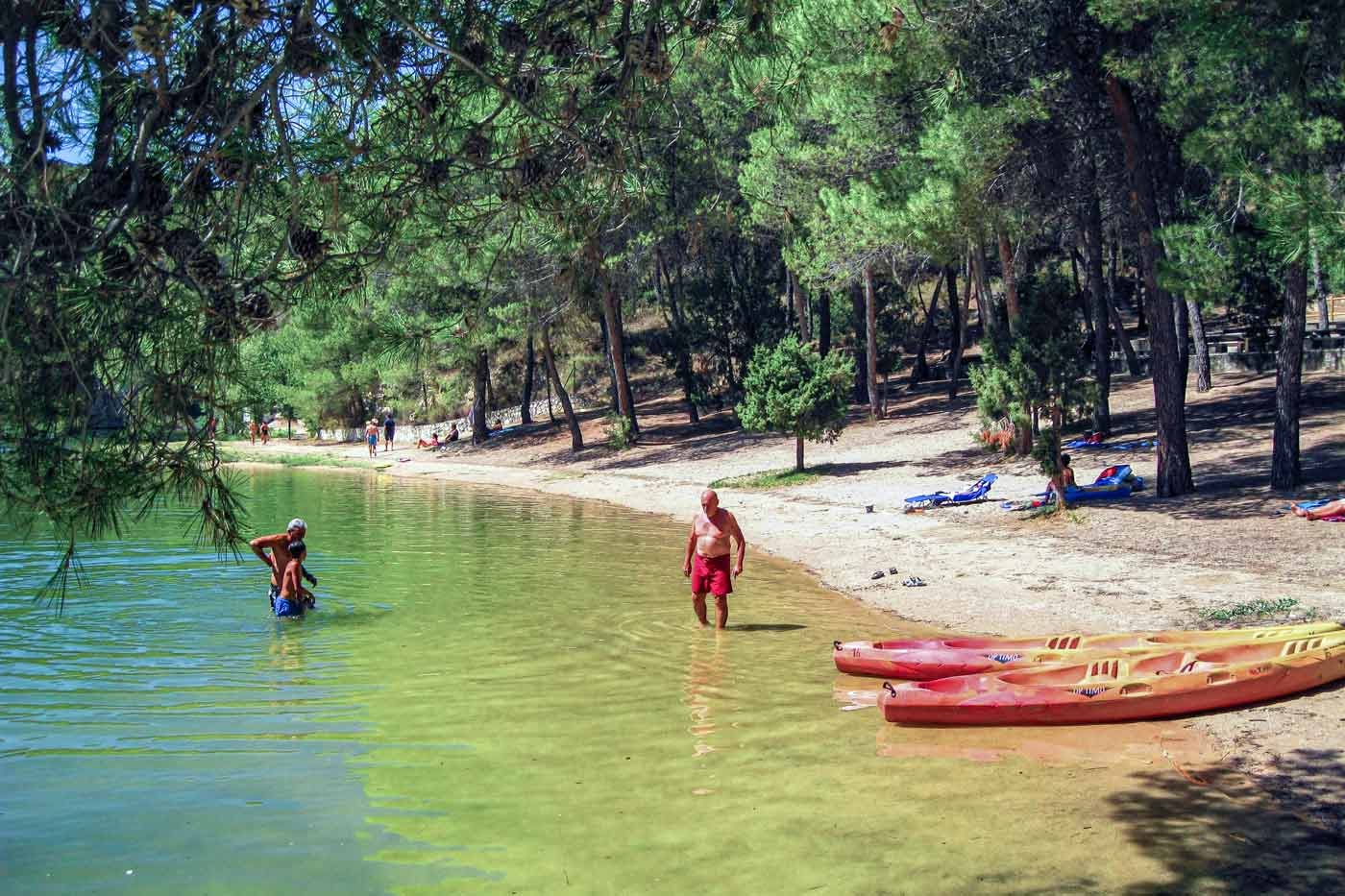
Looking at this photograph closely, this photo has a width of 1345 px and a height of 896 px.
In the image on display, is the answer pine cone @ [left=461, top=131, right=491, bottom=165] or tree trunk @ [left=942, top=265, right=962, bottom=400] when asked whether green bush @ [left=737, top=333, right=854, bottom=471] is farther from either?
pine cone @ [left=461, top=131, right=491, bottom=165]

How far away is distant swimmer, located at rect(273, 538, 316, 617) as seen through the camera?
44.0 feet

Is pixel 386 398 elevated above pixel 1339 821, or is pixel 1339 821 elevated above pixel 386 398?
pixel 386 398

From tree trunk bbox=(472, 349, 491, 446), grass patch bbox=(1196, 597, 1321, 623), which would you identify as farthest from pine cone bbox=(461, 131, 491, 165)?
tree trunk bbox=(472, 349, 491, 446)

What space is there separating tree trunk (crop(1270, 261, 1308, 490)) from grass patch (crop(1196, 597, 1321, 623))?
634 cm

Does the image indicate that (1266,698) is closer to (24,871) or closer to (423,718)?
(423,718)

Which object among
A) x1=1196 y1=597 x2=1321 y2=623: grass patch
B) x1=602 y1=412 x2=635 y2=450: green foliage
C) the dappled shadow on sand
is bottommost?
the dappled shadow on sand

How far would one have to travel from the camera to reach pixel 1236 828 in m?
6.70

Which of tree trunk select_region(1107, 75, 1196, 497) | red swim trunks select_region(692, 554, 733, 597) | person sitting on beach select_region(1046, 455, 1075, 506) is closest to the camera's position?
red swim trunks select_region(692, 554, 733, 597)

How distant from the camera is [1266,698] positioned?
877 centimetres

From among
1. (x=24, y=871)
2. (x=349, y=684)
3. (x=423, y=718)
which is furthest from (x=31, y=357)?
(x=349, y=684)

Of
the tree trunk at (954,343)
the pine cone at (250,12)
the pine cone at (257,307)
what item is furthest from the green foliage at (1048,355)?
the pine cone at (250,12)

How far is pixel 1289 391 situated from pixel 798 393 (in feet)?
35.0

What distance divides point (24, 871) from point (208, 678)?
4.33 m

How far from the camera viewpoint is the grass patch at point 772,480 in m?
25.8
